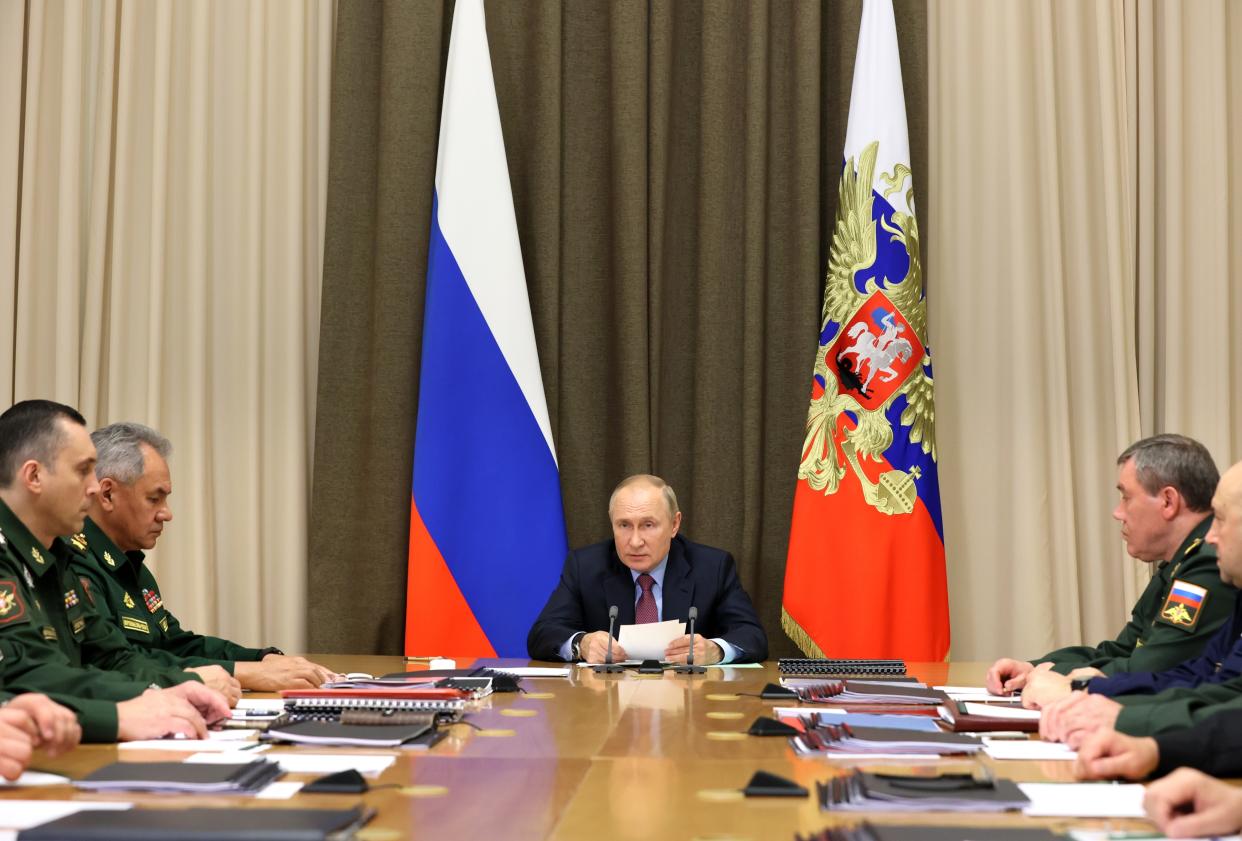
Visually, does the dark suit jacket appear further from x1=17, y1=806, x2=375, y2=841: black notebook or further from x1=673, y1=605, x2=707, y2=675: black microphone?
x1=17, y1=806, x2=375, y2=841: black notebook

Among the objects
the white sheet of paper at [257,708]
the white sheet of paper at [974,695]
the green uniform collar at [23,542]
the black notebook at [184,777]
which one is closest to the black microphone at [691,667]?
the white sheet of paper at [974,695]

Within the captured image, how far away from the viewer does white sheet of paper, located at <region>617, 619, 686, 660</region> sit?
4.07m

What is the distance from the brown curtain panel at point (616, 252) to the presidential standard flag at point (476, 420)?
9.8 inches

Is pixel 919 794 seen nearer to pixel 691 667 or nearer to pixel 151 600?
pixel 691 667

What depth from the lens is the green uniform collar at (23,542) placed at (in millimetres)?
3072

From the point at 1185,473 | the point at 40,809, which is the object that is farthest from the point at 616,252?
the point at 40,809

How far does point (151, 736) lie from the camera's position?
99.8 inches

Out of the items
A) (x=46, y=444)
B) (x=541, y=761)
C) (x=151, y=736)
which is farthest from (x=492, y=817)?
(x=46, y=444)

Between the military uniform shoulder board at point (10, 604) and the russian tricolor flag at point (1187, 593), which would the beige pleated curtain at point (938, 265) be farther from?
the military uniform shoulder board at point (10, 604)

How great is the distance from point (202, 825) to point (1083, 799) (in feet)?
4.23

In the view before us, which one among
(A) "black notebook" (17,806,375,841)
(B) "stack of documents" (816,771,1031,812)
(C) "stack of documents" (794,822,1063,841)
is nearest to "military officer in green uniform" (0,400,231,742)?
(A) "black notebook" (17,806,375,841)

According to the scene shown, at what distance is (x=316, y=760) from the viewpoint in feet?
7.48

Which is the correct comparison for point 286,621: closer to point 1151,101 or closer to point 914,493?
point 914,493

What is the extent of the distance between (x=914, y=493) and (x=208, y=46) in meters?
3.84
